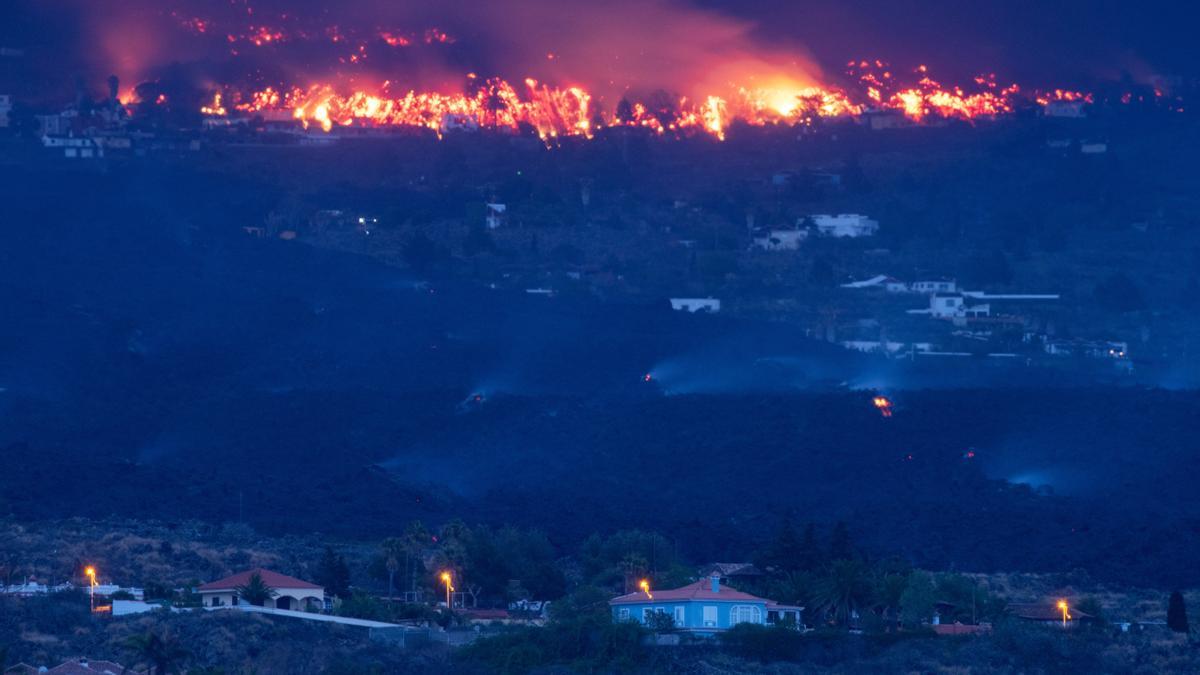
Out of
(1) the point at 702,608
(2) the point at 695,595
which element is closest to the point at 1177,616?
(1) the point at 702,608

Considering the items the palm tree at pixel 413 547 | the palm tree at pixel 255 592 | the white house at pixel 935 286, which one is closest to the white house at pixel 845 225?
the white house at pixel 935 286

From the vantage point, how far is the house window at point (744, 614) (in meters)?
75.9

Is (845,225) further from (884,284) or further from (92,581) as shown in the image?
(92,581)

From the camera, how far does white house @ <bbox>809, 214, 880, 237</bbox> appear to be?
5768 inches

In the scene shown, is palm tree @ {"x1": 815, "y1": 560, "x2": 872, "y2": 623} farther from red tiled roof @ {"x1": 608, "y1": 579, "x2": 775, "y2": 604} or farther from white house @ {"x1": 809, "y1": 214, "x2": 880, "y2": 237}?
white house @ {"x1": 809, "y1": 214, "x2": 880, "y2": 237}

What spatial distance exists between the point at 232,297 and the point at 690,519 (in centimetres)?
3851

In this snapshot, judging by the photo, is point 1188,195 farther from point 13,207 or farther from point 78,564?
point 78,564

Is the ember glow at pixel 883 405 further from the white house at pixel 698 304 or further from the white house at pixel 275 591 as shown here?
the white house at pixel 275 591

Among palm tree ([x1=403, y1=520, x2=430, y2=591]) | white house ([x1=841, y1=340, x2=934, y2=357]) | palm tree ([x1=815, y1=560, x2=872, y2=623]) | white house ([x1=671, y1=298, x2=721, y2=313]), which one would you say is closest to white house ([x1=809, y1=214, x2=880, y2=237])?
white house ([x1=671, y1=298, x2=721, y2=313])

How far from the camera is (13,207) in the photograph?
141 metres

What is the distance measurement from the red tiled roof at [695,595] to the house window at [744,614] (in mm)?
205

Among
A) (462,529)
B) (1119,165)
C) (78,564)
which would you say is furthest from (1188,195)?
(78,564)

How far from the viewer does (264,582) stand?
76.9 metres

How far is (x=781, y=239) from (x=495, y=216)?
550 inches
